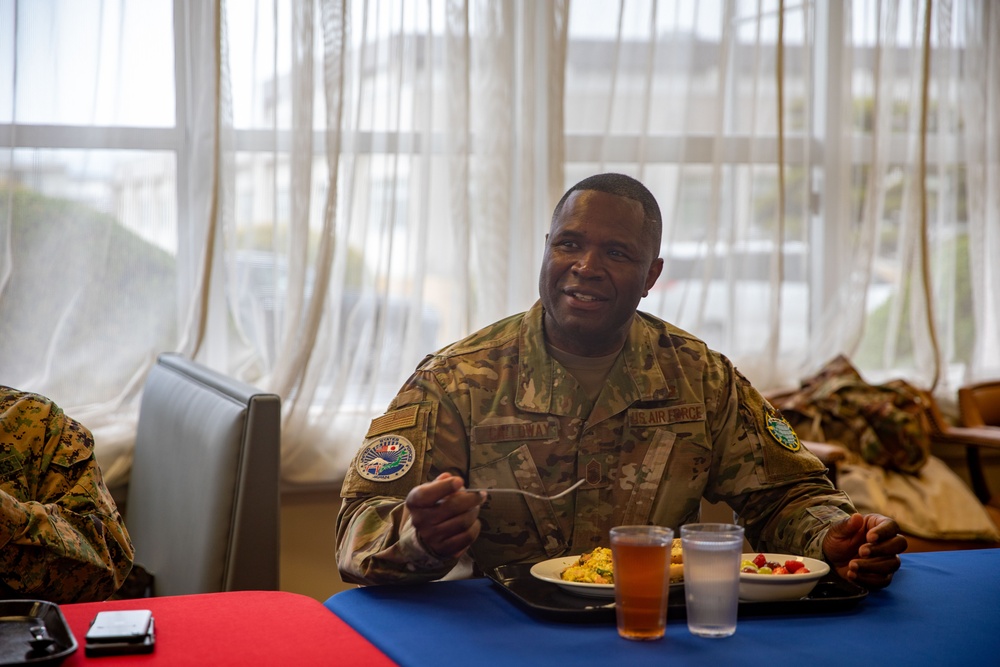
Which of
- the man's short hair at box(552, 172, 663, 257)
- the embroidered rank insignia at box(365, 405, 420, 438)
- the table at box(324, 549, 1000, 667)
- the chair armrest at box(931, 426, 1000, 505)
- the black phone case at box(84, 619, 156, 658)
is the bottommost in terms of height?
the chair armrest at box(931, 426, 1000, 505)

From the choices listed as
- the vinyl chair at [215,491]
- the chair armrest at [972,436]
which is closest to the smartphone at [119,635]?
the vinyl chair at [215,491]

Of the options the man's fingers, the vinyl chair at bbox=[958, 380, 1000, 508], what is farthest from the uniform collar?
the vinyl chair at bbox=[958, 380, 1000, 508]

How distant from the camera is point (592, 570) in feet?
4.66

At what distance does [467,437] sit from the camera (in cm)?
192

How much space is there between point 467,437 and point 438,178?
1592 mm

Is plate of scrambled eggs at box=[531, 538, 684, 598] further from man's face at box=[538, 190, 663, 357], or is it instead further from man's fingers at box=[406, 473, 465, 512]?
man's face at box=[538, 190, 663, 357]

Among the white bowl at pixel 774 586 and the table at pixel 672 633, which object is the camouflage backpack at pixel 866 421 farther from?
the white bowl at pixel 774 586

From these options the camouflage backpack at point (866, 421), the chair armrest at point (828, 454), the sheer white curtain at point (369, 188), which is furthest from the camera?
the camouflage backpack at point (866, 421)

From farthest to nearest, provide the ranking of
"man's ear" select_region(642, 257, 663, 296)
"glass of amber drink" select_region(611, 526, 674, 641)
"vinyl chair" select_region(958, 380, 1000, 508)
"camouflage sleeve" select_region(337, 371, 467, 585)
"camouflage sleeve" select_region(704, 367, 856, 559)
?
"vinyl chair" select_region(958, 380, 1000, 508) → "man's ear" select_region(642, 257, 663, 296) → "camouflage sleeve" select_region(704, 367, 856, 559) → "camouflage sleeve" select_region(337, 371, 467, 585) → "glass of amber drink" select_region(611, 526, 674, 641)

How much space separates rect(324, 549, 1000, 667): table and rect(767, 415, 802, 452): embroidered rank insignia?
0.46 m

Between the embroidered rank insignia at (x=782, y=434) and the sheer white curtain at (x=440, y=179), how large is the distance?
1.46 metres

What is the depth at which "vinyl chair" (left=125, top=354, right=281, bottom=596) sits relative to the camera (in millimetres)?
2043

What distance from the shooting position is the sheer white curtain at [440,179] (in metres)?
3.02

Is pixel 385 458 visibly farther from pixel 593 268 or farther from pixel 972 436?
pixel 972 436
